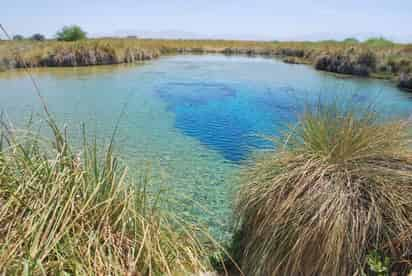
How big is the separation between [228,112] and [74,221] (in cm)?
894

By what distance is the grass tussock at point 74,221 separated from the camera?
124cm

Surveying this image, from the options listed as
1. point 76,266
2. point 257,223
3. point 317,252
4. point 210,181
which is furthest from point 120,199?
point 210,181

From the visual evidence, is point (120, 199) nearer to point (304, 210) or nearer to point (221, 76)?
point (304, 210)

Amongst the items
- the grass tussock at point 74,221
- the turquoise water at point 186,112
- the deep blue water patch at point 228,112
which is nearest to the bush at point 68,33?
the turquoise water at point 186,112

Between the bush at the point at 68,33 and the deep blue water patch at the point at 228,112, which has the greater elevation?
the bush at the point at 68,33

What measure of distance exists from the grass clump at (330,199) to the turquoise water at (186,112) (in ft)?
1.54

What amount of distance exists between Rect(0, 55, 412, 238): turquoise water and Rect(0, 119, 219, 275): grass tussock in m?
0.41

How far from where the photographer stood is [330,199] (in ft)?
6.40

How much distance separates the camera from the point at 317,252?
6.48 feet

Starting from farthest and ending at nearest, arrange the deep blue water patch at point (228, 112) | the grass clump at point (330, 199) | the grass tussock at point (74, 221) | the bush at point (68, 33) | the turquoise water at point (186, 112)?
the bush at point (68, 33) → the deep blue water patch at point (228, 112) → the turquoise water at point (186, 112) → the grass clump at point (330, 199) → the grass tussock at point (74, 221)

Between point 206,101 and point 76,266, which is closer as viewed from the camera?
point 76,266

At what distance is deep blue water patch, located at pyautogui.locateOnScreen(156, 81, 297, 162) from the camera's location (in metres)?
7.06

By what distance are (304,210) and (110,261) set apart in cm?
135

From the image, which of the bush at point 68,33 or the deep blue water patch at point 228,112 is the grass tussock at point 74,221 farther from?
the bush at point 68,33
